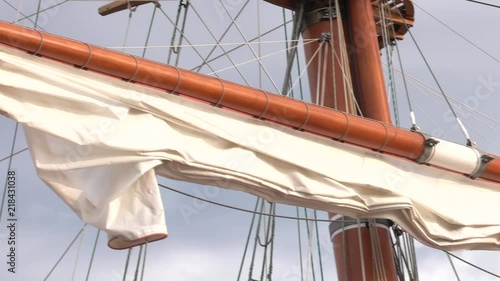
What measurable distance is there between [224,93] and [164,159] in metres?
0.80

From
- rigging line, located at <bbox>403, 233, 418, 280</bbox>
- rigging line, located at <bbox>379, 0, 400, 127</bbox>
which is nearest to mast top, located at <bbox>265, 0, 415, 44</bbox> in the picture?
rigging line, located at <bbox>379, 0, 400, 127</bbox>

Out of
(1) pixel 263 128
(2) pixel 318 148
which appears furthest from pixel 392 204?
(1) pixel 263 128

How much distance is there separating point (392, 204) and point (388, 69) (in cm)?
270

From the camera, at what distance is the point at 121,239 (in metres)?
5.55

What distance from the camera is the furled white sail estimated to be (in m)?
5.58

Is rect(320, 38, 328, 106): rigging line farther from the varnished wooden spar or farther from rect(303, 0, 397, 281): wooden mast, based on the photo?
the varnished wooden spar

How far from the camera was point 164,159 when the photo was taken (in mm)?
5730

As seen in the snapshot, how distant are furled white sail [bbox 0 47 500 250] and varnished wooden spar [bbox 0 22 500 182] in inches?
2.3

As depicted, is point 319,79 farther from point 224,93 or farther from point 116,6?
point 116,6

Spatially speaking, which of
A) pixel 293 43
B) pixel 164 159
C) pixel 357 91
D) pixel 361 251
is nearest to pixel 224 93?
pixel 164 159

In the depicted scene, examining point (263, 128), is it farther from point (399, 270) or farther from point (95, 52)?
point (399, 270)

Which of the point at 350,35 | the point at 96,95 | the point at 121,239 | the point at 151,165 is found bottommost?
the point at 121,239

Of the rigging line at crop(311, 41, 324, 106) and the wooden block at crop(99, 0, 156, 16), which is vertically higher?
the wooden block at crop(99, 0, 156, 16)

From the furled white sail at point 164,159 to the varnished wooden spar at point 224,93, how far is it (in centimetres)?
6
